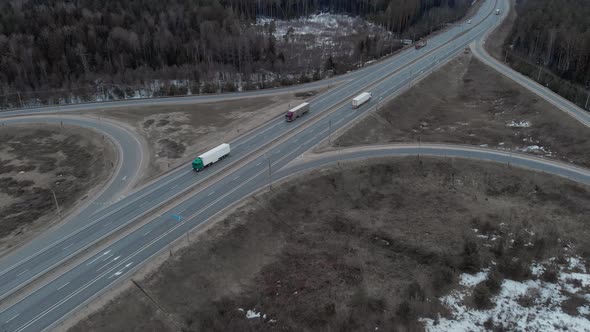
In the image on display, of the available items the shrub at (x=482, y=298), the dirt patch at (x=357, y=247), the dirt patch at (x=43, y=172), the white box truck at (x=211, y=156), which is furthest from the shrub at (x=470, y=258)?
the dirt patch at (x=43, y=172)

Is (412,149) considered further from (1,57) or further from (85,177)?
(1,57)

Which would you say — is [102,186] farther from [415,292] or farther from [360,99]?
[360,99]

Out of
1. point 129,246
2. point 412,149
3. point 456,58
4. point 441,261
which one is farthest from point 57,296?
point 456,58

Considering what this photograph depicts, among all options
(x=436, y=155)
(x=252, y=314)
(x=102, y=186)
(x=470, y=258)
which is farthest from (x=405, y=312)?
A: (x=102, y=186)

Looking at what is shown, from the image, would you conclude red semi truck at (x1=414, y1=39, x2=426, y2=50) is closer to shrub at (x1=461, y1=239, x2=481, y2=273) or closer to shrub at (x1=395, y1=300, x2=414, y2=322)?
shrub at (x1=461, y1=239, x2=481, y2=273)

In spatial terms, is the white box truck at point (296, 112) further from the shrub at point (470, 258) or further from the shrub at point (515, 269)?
the shrub at point (515, 269)

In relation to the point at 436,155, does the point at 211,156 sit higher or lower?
higher

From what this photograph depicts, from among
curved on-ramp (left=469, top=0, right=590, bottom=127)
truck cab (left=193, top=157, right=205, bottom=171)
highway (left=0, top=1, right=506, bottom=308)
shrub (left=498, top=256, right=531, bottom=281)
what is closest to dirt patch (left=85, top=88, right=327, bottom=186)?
highway (left=0, top=1, right=506, bottom=308)

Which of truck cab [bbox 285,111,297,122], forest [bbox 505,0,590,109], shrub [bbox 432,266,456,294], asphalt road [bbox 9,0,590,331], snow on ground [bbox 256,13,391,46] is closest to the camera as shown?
asphalt road [bbox 9,0,590,331]
